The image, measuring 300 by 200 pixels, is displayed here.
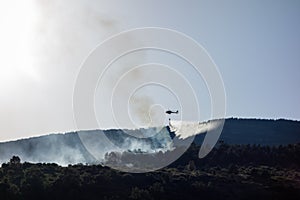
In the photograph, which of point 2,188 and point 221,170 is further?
point 221,170

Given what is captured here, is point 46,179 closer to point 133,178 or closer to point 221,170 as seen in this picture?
point 133,178

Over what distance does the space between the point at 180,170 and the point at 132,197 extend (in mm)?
55021

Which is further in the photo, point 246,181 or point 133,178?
point 246,181

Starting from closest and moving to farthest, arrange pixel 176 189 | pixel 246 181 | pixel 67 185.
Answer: pixel 67 185
pixel 176 189
pixel 246 181

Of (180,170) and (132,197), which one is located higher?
(180,170)

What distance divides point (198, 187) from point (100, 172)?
28083 mm

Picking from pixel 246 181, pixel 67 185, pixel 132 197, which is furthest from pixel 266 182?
pixel 67 185

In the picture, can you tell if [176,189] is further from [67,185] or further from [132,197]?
[67,185]

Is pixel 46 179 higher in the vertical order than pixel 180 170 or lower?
lower

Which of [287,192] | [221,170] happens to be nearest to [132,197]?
[287,192]

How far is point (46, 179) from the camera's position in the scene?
480ft

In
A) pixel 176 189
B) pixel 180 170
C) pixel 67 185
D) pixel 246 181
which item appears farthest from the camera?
pixel 180 170

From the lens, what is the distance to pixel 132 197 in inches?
5487

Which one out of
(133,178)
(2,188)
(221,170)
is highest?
(221,170)
